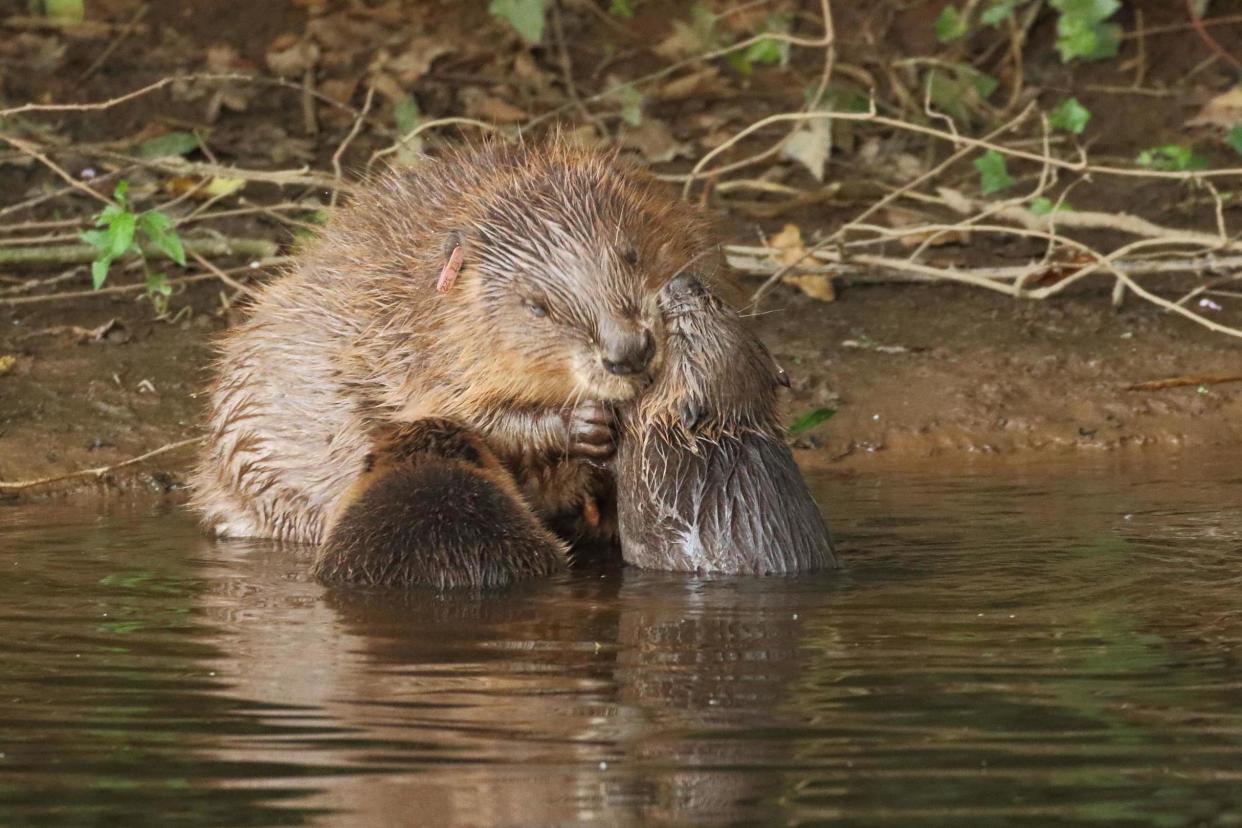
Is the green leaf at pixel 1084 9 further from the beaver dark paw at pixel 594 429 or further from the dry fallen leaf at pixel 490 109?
the beaver dark paw at pixel 594 429

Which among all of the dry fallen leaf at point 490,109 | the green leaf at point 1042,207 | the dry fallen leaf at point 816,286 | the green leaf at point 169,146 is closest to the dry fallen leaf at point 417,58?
the dry fallen leaf at point 490,109

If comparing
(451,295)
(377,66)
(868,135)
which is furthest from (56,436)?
(868,135)

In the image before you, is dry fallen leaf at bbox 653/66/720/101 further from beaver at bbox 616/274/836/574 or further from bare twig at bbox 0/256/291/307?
beaver at bbox 616/274/836/574

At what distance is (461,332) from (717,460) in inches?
30.1

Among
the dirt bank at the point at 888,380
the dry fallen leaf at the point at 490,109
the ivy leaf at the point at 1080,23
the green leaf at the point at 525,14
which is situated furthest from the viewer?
the dry fallen leaf at the point at 490,109

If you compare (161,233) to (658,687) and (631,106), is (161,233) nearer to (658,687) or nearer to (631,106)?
(631,106)

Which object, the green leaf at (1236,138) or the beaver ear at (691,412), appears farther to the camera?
the green leaf at (1236,138)

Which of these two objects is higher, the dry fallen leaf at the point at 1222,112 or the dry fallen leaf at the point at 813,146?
the dry fallen leaf at the point at 1222,112

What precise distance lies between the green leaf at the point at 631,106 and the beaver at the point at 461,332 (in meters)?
2.78

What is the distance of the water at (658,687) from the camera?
319 centimetres

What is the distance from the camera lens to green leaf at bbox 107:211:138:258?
6.91 m

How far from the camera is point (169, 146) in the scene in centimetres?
892

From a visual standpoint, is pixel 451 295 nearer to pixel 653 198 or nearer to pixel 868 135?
pixel 653 198

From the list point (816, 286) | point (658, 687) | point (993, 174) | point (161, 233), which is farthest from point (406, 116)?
point (658, 687)
